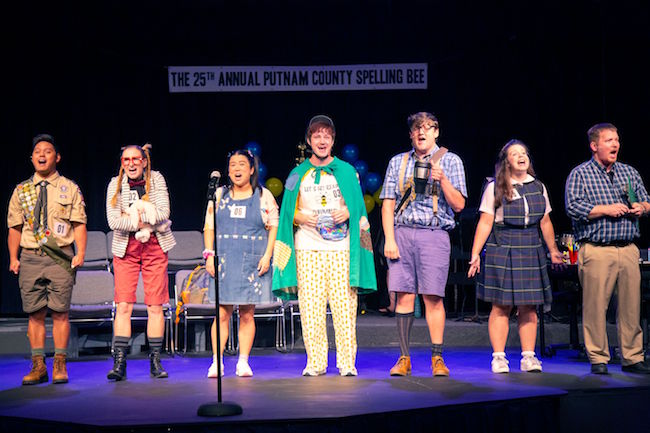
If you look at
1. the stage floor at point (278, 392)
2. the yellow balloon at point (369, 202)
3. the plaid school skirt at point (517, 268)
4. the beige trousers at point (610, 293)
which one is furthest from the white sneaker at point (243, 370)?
the yellow balloon at point (369, 202)

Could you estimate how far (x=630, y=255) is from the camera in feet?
19.9

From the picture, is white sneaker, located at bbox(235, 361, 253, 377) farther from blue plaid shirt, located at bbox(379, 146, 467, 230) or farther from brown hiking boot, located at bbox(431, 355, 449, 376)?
blue plaid shirt, located at bbox(379, 146, 467, 230)

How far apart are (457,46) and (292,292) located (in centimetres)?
540

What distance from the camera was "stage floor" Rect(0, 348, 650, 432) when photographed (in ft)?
14.6

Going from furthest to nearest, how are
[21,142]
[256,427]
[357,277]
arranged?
[21,142] < [357,277] < [256,427]

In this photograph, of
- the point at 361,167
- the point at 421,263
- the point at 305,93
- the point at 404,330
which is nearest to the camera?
the point at 421,263

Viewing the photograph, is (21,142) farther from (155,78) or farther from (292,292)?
(292,292)

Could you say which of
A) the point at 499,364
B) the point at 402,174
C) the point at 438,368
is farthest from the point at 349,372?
the point at 402,174

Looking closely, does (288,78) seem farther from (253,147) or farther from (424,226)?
(424,226)

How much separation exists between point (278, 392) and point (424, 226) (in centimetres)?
146

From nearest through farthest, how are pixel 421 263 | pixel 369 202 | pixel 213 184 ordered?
pixel 213 184, pixel 421 263, pixel 369 202

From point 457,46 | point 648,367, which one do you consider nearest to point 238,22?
point 457,46

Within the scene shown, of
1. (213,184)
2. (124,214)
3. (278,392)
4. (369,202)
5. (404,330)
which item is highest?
(369,202)

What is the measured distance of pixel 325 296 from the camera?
596 cm
